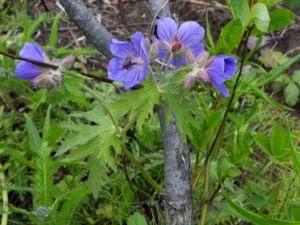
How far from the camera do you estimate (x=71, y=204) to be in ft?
5.58

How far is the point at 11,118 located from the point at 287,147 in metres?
1.26

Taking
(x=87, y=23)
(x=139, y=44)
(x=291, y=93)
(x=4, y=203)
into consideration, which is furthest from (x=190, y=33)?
(x=291, y=93)

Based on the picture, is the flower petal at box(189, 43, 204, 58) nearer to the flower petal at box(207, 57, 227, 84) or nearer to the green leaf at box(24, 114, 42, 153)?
the flower petal at box(207, 57, 227, 84)

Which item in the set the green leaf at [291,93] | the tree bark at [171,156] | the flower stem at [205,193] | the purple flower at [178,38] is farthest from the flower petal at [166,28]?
the green leaf at [291,93]

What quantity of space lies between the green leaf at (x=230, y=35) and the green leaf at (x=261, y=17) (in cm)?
5

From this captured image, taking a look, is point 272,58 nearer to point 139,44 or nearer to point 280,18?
point 280,18

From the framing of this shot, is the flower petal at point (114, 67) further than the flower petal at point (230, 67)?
Yes

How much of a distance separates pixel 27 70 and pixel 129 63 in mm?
297

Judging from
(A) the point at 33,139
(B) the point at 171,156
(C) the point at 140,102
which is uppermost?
(C) the point at 140,102

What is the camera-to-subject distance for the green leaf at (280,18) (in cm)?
159

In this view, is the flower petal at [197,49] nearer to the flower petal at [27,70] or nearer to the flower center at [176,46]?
the flower center at [176,46]

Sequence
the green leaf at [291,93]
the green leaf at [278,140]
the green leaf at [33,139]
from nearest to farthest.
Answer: the green leaf at [278,140], the green leaf at [33,139], the green leaf at [291,93]

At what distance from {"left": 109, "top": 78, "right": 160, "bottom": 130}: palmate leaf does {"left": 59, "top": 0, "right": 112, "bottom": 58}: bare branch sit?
292mm

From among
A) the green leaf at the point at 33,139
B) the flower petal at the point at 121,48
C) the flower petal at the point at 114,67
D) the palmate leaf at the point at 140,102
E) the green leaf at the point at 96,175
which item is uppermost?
the flower petal at the point at 121,48
